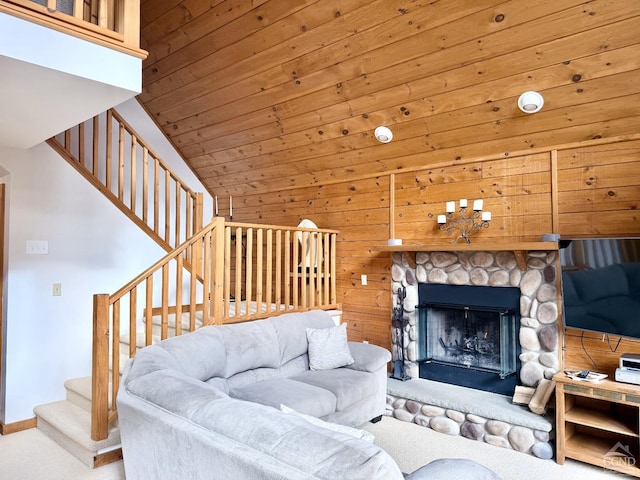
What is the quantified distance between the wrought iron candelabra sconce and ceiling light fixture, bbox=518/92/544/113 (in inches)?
34.0

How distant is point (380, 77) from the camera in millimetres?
3799

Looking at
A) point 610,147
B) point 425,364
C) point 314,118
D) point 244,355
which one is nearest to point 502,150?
point 610,147

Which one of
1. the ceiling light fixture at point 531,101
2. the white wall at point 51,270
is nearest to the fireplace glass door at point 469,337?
the ceiling light fixture at point 531,101

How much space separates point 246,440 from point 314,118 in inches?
143

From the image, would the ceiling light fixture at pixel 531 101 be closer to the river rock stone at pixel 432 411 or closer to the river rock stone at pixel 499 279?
the river rock stone at pixel 499 279

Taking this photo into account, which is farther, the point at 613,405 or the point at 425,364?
the point at 425,364

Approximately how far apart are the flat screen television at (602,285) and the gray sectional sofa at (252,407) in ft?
5.12

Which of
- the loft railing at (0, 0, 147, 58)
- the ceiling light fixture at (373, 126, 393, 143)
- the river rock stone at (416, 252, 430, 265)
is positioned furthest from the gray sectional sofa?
the ceiling light fixture at (373, 126, 393, 143)

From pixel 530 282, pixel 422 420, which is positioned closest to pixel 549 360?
pixel 530 282

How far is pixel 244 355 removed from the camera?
3297mm

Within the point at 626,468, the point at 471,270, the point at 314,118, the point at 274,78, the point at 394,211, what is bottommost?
the point at 626,468

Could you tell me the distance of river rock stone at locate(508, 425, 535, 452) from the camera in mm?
3225

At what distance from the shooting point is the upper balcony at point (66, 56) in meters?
2.07

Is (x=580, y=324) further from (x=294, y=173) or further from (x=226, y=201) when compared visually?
(x=226, y=201)
